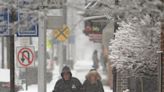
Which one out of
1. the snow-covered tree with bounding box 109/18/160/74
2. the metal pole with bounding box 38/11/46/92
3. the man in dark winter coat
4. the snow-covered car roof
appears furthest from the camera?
the snow-covered car roof

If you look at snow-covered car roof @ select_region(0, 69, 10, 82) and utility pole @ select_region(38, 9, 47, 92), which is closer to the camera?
utility pole @ select_region(38, 9, 47, 92)

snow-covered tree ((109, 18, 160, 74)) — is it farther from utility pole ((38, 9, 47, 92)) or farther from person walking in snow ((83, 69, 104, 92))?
utility pole ((38, 9, 47, 92))

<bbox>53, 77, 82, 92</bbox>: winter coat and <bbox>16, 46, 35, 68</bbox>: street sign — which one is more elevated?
<bbox>16, 46, 35, 68</bbox>: street sign

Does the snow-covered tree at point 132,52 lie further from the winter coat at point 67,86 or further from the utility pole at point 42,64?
the utility pole at point 42,64

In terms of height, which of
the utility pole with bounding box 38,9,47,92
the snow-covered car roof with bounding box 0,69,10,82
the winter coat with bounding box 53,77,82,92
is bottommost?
the snow-covered car roof with bounding box 0,69,10,82

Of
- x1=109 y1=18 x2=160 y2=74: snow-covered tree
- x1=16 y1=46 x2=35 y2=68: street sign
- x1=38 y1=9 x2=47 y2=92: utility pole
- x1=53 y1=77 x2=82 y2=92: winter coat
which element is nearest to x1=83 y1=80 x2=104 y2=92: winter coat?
x1=53 y1=77 x2=82 y2=92: winter coat

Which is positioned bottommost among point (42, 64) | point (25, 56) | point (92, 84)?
point (92, 84)

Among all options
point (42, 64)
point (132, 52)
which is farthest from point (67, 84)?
point (132, 52)

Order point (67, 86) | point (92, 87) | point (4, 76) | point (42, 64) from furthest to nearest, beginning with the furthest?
1. point (4, 76)
2. point (92, 87)
3. point (42, 64)
4. point (67, 86)

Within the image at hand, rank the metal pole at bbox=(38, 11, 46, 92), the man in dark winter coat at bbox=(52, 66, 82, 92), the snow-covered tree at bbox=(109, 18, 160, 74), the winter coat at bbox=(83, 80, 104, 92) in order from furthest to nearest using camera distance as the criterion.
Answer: the winter coat at bbox=(83, 80, 104, 92) < the metal pole at bbox=(38, 11, 46, 92) < the man in dark winter coat at bbox=(52, 66, 82, 92) < the snow-covered tree at bbox=(109, 18, 160, 74)

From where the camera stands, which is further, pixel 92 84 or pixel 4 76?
pixel 4 76

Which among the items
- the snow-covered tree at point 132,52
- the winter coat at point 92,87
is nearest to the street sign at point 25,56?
the winter coat at point 92,87

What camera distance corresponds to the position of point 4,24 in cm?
1141

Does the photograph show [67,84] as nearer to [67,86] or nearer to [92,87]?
[67,86]
